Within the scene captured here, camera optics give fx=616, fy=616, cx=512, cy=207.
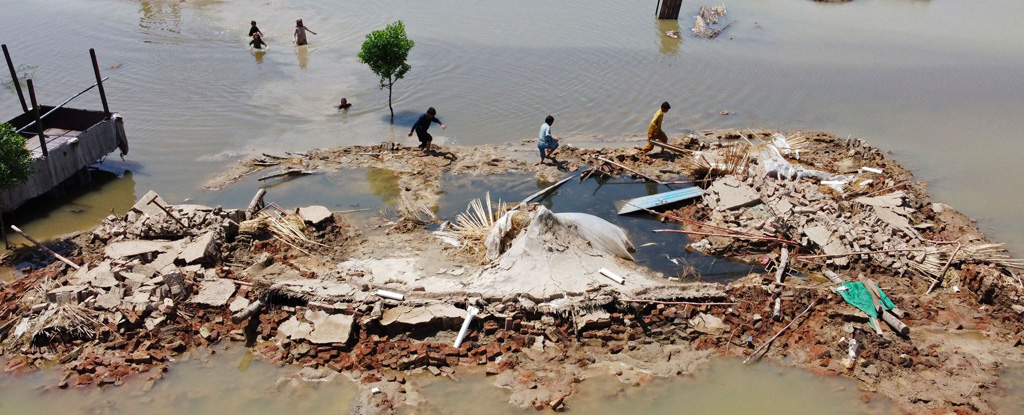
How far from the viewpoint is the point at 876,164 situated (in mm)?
13273

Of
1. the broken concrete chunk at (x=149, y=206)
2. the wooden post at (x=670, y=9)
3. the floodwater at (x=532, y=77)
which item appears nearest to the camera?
the broken concrete chunk at (x=149, y=206)

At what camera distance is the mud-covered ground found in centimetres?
802

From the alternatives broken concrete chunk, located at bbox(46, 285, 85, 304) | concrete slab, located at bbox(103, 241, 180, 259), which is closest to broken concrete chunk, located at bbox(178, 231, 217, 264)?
concrete slab, located at bbox(103, 241, 180, 259)

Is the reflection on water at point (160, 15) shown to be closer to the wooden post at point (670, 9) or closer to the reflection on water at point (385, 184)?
the reflection on water at point (385, 184)

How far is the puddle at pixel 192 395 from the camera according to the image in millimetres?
7465

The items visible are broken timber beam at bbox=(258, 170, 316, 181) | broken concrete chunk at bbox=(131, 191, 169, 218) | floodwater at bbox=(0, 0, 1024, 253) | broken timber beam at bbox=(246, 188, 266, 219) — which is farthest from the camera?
floodwater at bbox=(0, 0, 1024, 253)

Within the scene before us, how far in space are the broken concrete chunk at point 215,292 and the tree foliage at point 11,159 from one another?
12.3ft

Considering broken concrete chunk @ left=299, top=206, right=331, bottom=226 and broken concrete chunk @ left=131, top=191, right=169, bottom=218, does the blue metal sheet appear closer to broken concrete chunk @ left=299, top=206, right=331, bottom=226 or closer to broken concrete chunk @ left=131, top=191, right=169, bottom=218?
broken concrete chunk @ left=299, top=206, right=331, bottom=226

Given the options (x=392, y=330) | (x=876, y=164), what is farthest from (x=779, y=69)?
(x=392, y=330)

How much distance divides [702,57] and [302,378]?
681 inches

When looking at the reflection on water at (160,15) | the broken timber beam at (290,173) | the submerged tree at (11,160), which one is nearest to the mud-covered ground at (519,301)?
the submerged tree at (11,160)

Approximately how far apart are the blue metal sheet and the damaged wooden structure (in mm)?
9720

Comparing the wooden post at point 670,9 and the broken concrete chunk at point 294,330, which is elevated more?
the wooden post at point 670,9

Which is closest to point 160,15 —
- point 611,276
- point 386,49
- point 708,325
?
point 386,49
